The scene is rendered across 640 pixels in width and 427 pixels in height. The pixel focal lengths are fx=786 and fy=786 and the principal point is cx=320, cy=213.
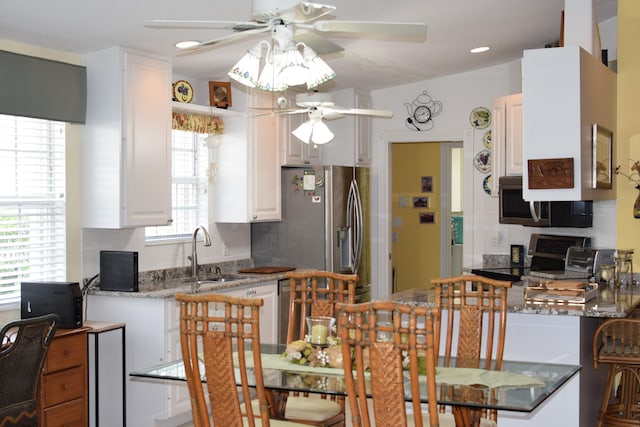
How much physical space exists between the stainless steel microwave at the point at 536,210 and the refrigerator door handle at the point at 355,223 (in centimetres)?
118

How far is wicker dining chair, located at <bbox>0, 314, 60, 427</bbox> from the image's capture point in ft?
11.6

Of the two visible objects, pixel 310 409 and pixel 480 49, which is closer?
pixel 310 409

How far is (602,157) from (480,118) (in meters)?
2.02

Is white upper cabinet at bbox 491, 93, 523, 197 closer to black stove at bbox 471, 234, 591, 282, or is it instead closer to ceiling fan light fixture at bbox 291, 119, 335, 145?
black stove at bbox 471, 234, 591, 282

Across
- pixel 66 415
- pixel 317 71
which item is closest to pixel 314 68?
pixel 317 71

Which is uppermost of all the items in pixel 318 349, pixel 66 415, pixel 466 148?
pixel 466 148

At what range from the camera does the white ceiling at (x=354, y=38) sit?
4023mm

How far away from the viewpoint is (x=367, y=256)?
6977 millimetres

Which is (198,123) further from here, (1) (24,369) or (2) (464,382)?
(2) (464,382)

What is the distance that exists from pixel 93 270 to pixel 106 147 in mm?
822

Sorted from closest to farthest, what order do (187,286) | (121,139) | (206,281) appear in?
(121,139) < (187,286) < (206,281)

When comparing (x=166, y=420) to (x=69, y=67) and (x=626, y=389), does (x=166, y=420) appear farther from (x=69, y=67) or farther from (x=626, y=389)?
(x=626, y=389)

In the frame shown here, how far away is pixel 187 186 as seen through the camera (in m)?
6.08

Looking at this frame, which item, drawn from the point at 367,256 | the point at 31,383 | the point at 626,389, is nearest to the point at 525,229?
the point at 367,256
